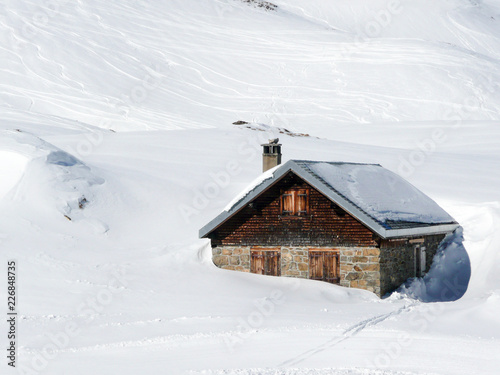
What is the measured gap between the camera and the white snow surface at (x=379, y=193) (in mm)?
25328

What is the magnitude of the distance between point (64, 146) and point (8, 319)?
2233cm

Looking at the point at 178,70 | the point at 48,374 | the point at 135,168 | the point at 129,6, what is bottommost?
the point at 48,374

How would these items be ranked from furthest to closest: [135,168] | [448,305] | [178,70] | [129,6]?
1. [129,6]
2. [178,70]
3. [135,168]
4. [448,305]

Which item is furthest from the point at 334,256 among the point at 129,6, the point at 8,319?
the point at 129,6

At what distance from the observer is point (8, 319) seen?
62.2 ft

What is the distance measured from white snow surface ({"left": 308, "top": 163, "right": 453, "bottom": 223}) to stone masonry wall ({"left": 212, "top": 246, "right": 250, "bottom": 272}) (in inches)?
130

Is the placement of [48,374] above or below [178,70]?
below

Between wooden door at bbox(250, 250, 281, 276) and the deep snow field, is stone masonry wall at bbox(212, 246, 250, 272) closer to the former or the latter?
wooden door at bbox(250, 250, 281, 276)

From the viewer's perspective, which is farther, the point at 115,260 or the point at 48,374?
the point at 115,260

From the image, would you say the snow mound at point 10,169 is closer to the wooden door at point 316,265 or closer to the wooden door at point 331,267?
the wooden door at point 316,265

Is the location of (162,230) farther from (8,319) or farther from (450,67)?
(450,67)

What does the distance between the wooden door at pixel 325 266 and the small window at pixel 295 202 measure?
1.28m

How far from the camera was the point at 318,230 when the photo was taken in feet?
82.9

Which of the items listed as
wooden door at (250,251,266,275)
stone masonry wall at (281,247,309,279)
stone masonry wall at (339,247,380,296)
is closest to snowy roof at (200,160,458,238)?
stone masonry wall at (339,247,380,296)
